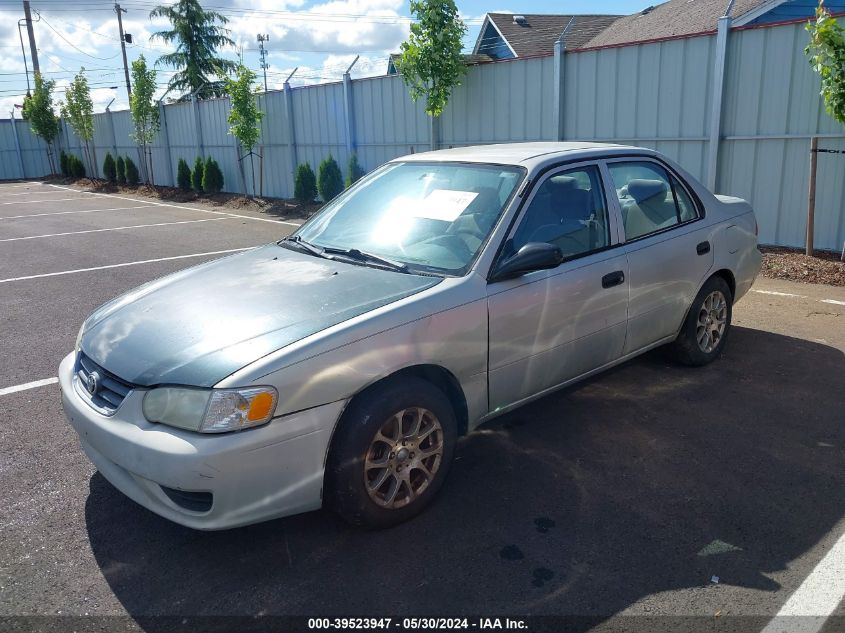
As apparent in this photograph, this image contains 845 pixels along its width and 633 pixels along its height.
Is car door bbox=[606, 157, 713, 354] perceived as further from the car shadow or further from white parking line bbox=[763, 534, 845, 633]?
white parking line bbox=[763, 534, 845, 633]

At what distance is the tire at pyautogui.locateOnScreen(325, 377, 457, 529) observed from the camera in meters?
3.01

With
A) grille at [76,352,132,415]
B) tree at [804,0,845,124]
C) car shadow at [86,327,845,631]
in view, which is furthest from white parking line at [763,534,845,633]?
tree at [804,0,845,124]

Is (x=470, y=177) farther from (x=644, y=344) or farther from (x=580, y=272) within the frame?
(x=644, y=344)

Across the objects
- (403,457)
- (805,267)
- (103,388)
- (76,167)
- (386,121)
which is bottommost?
(805,267)

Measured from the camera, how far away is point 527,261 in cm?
351

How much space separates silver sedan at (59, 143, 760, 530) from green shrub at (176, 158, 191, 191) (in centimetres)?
1982

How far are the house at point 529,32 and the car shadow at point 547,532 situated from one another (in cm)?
2128

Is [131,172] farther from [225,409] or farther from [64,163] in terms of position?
[225,409]

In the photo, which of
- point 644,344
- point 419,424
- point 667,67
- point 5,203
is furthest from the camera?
point 5,203

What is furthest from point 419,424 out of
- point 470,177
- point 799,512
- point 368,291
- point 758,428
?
point 758,428

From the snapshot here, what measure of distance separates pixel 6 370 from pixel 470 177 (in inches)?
161

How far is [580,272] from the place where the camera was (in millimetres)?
A: 3961

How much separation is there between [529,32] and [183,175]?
1319cm

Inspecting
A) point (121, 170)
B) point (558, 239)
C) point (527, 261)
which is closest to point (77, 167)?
point (121, 170)
